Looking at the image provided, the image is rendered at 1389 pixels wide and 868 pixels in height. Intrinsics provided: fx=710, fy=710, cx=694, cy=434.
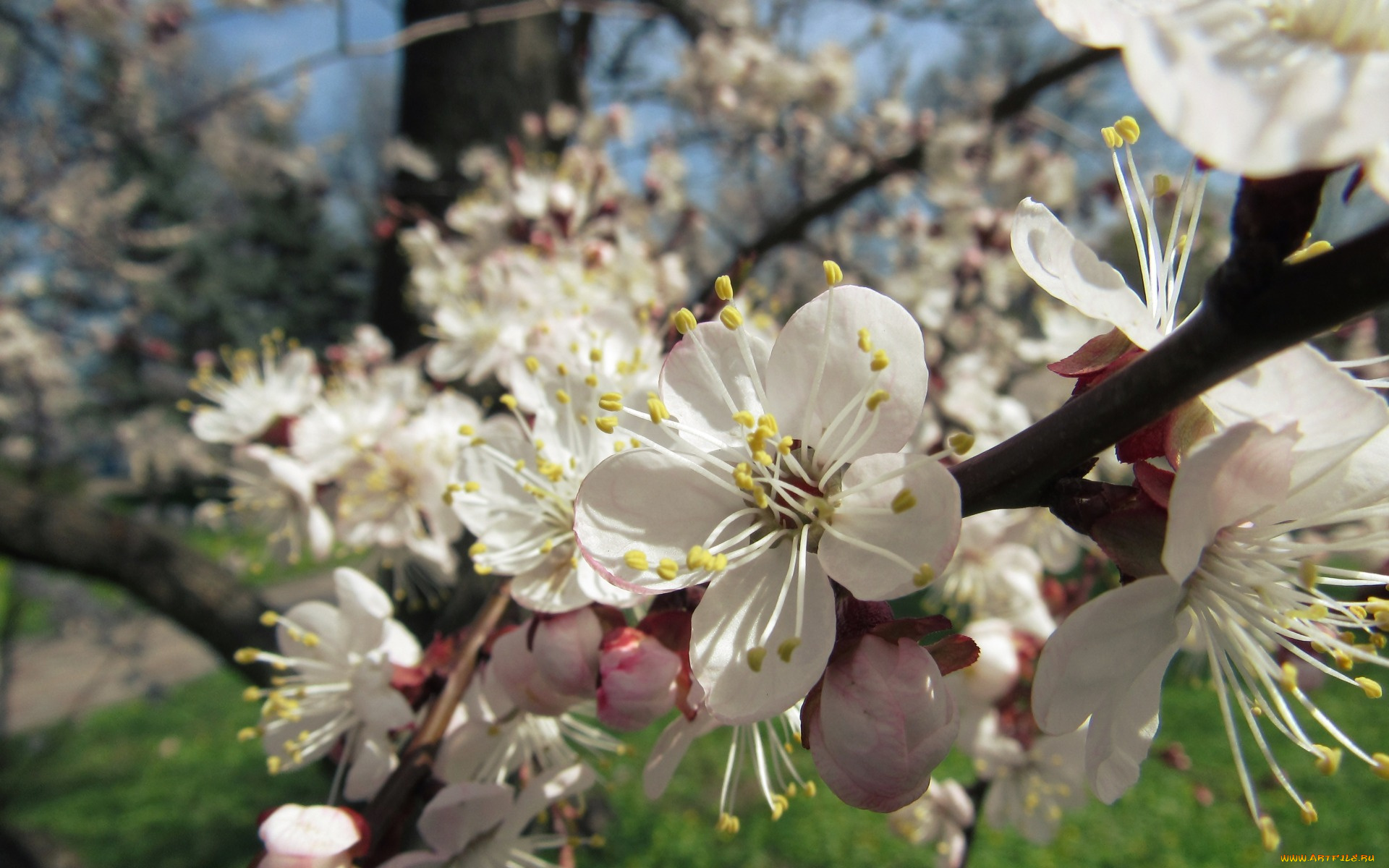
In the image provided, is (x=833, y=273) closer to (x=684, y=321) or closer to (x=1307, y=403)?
(x=684, y=321)

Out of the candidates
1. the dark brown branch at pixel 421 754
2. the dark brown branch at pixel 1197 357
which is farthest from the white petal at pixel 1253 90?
the dark brown branch at pixel 421 754

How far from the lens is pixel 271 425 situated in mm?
1456

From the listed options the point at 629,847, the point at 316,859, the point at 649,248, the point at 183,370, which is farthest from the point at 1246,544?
the point at 183,370

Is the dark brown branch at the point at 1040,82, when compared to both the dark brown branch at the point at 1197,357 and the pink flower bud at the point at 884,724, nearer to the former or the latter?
the dark brown branch at the point at 1197,357

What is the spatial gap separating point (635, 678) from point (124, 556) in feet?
7.40

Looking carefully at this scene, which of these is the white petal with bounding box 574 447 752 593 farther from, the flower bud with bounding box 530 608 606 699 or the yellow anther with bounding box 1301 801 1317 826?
the yellow anther with bounding box 1301 801 1317 826

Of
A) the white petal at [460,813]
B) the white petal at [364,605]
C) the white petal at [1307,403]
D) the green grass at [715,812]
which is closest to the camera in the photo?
the white petal at [1307,403]

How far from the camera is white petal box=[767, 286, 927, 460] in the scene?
540 mm

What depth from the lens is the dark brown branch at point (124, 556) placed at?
2025 millimetres

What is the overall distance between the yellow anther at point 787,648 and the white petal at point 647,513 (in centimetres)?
8

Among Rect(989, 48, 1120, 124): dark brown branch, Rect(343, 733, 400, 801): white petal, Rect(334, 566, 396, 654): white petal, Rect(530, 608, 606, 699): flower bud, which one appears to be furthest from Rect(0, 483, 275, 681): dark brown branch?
Rect(989, 48, 1120, 124): dark brown branch

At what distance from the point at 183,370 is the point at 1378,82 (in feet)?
26.4

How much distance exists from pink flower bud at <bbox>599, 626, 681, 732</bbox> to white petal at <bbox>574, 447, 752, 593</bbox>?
0.09 metres

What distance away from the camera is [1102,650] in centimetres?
50
